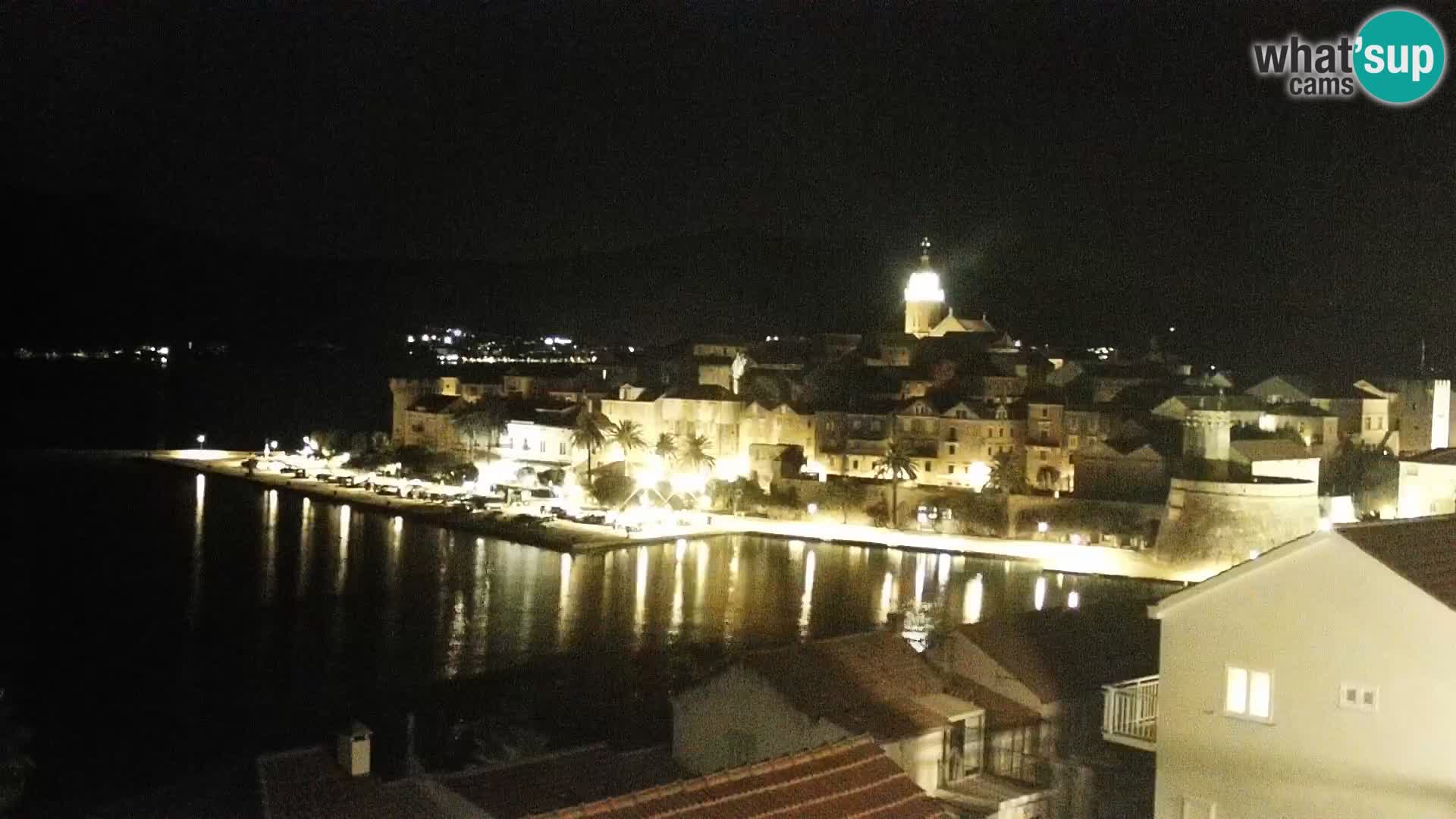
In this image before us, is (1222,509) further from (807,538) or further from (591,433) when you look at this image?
(591,433)

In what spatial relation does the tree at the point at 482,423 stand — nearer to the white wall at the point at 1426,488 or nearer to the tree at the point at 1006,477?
the tree at the point at 1006,477

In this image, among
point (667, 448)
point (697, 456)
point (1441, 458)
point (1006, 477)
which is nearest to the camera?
point (1441, 458)

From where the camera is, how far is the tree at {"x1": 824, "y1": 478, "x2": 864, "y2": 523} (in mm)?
21312

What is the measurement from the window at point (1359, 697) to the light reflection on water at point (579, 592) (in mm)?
9218

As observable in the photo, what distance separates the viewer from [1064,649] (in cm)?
612

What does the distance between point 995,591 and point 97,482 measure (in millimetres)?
19860

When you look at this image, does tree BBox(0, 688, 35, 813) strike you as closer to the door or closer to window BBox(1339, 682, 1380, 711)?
the door

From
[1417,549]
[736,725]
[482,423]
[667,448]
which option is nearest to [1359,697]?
[1417,549]

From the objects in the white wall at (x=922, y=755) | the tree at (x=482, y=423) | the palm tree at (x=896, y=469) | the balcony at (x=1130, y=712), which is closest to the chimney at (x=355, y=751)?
the white wall at (x=922, y=755)

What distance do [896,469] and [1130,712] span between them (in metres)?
16.8

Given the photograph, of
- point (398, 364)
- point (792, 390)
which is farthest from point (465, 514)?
point (398, 364)

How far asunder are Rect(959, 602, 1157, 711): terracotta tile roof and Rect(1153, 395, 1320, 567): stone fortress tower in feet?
29.6

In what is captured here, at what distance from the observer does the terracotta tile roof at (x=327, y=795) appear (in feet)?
16.1

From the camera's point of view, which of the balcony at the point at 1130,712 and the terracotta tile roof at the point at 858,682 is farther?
the terracotta tile roof at the point at 858,682
